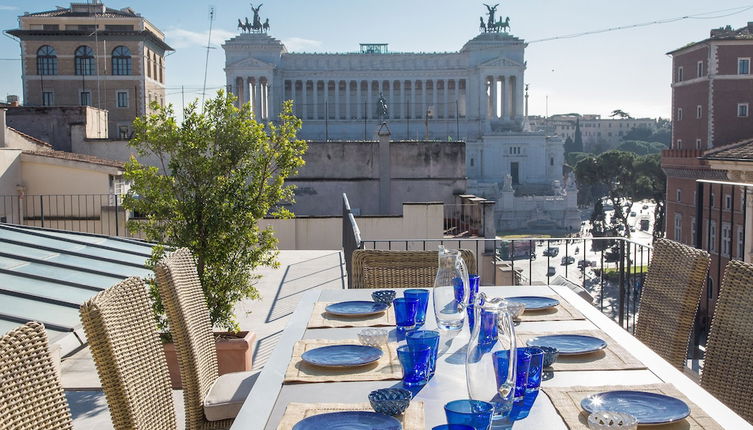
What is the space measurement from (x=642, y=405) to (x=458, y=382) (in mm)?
520

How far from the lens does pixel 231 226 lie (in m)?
5.05

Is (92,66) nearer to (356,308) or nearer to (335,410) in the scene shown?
(356,308)

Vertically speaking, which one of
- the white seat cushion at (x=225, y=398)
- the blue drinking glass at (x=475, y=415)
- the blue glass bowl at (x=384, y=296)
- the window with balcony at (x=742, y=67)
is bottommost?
the white seat cushion at (x=225, y=398)

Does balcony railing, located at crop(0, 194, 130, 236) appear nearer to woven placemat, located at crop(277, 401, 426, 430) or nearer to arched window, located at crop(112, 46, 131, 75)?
woven placemat, located at crop(277, 401, 426, 430)

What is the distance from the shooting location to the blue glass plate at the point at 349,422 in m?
1.94

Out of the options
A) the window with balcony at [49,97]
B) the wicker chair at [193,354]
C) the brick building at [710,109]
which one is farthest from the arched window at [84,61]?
the wicker chair at [193,354]

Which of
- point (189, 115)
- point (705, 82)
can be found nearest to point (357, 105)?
point (705, 82)

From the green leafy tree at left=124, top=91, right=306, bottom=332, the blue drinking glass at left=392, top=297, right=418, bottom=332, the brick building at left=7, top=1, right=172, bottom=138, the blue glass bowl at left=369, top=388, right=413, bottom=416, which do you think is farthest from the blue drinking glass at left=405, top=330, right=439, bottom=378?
the brick building at left=7, top=1, right=172, bottom=138

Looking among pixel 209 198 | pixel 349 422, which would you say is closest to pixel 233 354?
pixel 209 198

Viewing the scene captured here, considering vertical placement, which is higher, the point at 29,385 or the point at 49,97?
the point at 49,97

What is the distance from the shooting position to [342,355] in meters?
2.60

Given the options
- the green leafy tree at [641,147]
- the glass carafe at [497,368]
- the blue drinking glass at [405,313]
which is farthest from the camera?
the green leafy tree at [641,147]

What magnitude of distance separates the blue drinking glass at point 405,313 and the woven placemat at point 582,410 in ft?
2.26

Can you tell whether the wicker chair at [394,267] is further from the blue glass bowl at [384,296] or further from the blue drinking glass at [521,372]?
the blue drinking glass at [521,372]
